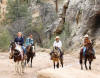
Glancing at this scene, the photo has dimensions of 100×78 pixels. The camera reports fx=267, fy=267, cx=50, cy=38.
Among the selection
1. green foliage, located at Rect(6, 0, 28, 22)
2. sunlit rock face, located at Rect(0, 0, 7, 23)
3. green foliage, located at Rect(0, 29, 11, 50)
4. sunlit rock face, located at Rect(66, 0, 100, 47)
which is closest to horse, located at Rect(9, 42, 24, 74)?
sunlit rock face, located at Rect(66, 0, 100, 47)

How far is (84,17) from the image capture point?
36.2m

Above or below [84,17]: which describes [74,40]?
below

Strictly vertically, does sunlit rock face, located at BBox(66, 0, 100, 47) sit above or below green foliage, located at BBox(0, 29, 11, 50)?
above

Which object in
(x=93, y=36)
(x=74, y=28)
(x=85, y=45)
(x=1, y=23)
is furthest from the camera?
(x=1, y=23)

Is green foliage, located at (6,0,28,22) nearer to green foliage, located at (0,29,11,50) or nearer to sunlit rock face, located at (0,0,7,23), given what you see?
sunlit rock face, located at (0,0,7,23)

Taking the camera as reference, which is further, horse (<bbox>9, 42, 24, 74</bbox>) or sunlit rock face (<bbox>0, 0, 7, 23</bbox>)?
sunlit rock face (<bbox>0, 0, 7, 23</bbox>)

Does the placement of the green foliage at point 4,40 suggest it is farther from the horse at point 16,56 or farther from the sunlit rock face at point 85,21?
the horse at point 16,56

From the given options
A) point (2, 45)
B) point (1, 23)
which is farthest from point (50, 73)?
point (1, 23)

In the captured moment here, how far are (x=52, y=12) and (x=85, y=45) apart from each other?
1707 inches

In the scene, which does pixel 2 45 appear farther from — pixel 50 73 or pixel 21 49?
pixel 50 73

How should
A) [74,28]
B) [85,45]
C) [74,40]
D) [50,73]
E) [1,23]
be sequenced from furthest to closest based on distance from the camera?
1. [1,23]
2. [74,28]
3. [74,40]
4. [85,45]
5. [50,73]

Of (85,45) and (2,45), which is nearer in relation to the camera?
(85,45)

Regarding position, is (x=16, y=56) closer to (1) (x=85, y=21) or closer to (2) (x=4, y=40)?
(1) (x=85, y=21)

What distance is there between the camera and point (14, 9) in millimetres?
53250
